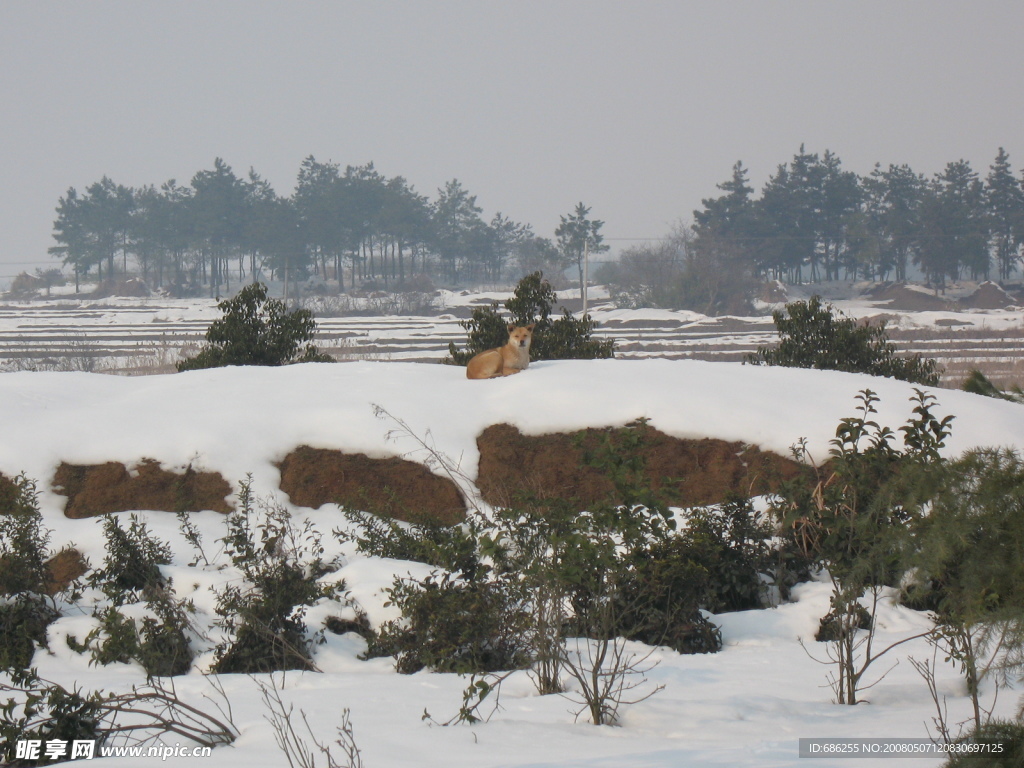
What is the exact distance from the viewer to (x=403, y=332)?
125 ft

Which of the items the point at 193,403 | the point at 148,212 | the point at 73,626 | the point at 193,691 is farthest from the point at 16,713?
the point at 148,212

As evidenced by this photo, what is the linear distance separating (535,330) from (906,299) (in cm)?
4995

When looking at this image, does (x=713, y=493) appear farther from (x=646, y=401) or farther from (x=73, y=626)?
(x=73, y=626)

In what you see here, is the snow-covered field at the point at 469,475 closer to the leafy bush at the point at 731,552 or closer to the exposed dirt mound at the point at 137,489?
the exposed dirt mound at the point at 137,489

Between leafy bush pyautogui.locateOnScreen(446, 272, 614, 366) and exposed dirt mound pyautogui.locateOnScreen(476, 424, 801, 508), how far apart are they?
4.26 m

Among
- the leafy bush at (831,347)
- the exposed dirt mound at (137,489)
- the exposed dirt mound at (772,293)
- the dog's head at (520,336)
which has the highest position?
the exposed dirt mound at (772,293)

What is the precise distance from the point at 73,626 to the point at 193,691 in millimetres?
1537

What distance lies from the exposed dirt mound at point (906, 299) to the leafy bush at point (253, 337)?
48.5 metres

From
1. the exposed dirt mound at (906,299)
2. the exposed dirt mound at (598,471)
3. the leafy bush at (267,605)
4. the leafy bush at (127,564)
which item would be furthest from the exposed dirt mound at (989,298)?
the leafy bush at (127,564)

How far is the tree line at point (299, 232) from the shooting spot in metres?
70.2

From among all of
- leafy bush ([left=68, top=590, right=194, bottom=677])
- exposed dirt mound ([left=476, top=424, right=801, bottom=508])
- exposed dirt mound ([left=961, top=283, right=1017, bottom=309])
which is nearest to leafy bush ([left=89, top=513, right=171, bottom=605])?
leafy bush ([left=68, top=590, right=194, bottom=677])

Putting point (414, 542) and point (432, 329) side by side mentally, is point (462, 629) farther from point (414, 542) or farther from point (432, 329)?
point (432, 329)

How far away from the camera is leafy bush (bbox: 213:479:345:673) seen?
5.57m

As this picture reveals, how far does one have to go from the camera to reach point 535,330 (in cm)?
1229
